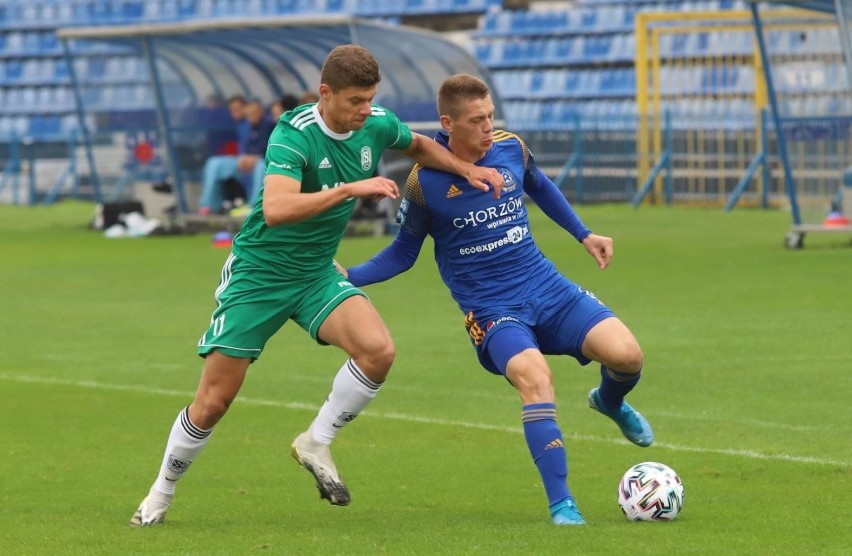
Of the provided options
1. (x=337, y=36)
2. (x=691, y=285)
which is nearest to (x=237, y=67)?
(x=337, y=36)

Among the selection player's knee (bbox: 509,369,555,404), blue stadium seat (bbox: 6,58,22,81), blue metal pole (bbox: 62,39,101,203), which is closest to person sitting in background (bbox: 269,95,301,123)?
blue metal pole (bbox: 62,39,101,203)

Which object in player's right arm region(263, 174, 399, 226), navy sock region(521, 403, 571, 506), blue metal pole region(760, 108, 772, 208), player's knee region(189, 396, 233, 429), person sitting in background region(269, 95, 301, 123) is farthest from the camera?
blue metal pole region(760, 108, 772, 208)

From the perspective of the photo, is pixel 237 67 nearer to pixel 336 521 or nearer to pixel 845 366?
pixel 845 366

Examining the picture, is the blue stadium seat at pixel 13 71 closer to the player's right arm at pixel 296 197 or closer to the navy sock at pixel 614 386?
the navy sock at pixel 614 386

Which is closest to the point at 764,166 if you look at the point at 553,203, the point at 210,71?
the point at 210,71

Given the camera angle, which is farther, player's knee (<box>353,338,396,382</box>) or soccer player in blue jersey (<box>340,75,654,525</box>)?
soccer player in blue jersey (<box>340,75,654,525</box>)

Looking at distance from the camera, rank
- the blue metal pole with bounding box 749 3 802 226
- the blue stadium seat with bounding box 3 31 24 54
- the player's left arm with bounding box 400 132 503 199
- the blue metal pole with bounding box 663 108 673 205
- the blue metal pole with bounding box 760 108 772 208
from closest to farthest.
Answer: the player's left arm with bounding box 400 132 503 199 < the blue metal pole with bounding box 749 3 802 226 < the blue metal pole with bounding box 760 108 772 208 < the blue metal pole with bounding box 663 108 673 205 < the blue stadium seat with bounding box 3 31 24 54

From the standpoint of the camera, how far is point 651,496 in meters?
6.39

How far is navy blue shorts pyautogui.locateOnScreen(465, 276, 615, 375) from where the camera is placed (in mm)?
6914

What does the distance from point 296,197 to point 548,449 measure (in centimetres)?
141

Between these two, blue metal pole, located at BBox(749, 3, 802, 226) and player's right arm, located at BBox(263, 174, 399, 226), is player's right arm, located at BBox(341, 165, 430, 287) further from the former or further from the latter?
blue metal pole, located at BBox(749, 3, 802, 226)

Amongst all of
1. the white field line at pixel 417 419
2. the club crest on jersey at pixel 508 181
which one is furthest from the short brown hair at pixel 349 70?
the white field line at pixel 417 419

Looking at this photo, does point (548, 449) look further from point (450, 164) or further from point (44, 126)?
point (44, 126)

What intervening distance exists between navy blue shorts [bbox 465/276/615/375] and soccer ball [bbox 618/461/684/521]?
2.48 ft
